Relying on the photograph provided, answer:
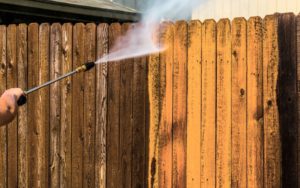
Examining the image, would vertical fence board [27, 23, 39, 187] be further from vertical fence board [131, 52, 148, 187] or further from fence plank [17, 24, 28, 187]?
vertical fence board [131, 52, 148, 187]

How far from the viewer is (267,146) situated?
4414 mm

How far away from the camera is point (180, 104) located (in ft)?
15.8

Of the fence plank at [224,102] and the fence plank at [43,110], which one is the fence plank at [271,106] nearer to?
the fence plank at [224,102]

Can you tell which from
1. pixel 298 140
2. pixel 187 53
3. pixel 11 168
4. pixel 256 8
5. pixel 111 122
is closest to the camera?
pixel 298 140

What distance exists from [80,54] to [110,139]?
89cm

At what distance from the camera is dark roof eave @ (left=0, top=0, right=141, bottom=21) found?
8030 mm

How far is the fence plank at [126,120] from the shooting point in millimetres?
5039

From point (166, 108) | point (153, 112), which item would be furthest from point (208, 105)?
point (153, 112)

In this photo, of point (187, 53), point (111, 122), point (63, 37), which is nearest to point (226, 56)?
point (187, 53)

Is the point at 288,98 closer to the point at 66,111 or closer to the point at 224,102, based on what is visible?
the point at 224,102

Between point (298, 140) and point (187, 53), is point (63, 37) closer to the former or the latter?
point (187, 53)

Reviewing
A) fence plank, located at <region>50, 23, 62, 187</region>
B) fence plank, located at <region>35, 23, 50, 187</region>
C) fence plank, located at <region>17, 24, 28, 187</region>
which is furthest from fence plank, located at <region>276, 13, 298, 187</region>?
fence plank, located at <region>17, 24, 28, 187</region>

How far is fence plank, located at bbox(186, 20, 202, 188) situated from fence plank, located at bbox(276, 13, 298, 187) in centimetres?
72

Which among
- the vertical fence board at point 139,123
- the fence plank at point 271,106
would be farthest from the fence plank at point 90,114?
the fence plank at point 271,106
